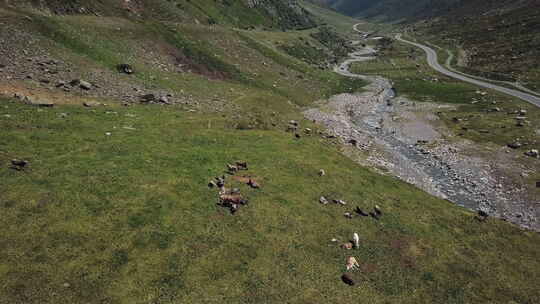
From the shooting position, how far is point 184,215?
25594 mm

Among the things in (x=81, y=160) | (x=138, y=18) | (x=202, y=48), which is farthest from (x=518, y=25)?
(x=81, y=160)

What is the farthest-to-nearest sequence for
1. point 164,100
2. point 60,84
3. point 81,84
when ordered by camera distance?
point 164,100 < point 81,84 < point 60,84

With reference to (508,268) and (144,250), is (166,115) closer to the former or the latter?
(144,250)

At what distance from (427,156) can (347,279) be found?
44.4m

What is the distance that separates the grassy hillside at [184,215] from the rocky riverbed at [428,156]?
9.63 metres

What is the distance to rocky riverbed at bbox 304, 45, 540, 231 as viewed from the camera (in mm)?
44344

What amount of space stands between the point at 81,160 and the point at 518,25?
768ft

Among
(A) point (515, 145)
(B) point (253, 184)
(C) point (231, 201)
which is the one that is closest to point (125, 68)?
(B) point (253, 184)

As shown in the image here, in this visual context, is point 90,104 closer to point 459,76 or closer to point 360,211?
point 360,211

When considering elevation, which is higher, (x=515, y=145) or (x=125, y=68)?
(x=125, y=68)

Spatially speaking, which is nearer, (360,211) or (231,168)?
(360,211)

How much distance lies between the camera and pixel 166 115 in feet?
150

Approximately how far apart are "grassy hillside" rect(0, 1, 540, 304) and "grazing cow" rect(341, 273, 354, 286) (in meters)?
0.50

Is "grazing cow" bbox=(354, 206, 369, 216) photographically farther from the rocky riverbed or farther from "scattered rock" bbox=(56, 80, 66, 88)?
"scattered rock" bbox=(56, 80, 66, 88)
